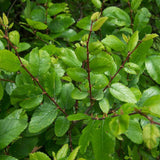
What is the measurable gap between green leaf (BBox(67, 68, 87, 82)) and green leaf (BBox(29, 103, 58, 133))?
0.16 metres

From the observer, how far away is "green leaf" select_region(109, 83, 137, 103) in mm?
563

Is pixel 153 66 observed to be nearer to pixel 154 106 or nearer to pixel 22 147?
pixel 154 106

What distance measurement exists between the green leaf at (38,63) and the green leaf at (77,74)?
0.10 m

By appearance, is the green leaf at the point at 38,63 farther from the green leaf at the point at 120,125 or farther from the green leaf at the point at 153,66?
the green leaf at the point at 153,66

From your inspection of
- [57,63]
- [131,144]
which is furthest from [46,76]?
[131,144]

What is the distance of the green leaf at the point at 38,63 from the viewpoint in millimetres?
620

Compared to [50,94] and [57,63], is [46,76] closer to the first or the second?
[50,94]

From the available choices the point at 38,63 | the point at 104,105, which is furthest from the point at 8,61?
the point at 104,105

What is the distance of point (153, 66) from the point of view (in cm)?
87

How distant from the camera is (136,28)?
0.98m

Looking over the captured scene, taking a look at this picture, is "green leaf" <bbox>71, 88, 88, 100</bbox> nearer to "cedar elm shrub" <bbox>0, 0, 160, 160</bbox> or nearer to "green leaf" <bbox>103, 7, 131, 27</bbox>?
"cedar elm shrub" <bbox>0, 0, 160, 160</bbox>

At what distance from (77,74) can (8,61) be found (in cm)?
22

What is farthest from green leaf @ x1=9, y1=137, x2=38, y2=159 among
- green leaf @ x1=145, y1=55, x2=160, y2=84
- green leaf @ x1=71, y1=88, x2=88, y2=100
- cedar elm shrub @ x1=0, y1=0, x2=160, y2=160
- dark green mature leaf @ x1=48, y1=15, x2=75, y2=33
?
dark green mature leaf @ x1=48, y1=15, x2=75, y2=33

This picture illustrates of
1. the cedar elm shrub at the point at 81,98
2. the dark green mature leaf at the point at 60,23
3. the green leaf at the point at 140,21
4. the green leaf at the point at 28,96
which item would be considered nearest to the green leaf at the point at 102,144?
the cedar elm shrub at the point at 81,98
